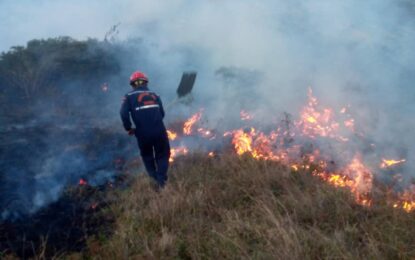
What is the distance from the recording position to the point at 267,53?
11273mm

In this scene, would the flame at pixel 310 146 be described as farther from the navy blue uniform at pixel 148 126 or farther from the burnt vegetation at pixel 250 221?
the navy blue uniform at pixel 148 126

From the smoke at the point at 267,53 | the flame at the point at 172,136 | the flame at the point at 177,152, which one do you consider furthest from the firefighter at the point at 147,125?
the smoke at the point at 267,53

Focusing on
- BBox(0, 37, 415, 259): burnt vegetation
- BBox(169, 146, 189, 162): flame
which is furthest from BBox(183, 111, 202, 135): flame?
BBox(0, 37, 415, 259): burnt vegetation

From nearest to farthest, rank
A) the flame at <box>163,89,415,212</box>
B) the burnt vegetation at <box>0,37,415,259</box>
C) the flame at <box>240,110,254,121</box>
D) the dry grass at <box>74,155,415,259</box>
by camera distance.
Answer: the dry grass at <box>74,155,415,259</box> < the burnt vegetation at <box>0,37,415,259</box> < the flame at <box>163,89,415,212</box> < the flame at <box>240,110,254,121</box>

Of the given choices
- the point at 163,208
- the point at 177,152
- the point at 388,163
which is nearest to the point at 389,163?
the point at 388,163

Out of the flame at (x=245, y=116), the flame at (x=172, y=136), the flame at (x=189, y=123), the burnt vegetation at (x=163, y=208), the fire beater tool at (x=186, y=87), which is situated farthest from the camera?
the fire beater tool at (x=186, y=87)

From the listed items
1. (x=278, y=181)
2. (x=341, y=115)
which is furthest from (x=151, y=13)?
(x=278, y=181)

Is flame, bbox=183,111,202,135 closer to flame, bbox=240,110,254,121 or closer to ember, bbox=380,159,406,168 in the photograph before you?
flame, bbox=240,110,254,121

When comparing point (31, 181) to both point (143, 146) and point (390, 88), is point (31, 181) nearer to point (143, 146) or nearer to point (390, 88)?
point (143, 146)

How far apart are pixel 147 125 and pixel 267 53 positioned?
5221 mm

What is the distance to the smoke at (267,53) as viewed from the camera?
29.2ft

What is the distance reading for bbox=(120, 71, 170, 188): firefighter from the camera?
7.00 m

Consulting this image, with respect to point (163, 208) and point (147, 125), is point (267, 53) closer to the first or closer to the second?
point (147, 125)

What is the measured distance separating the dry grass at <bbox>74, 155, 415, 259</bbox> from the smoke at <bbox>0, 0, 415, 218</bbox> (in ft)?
6.90
